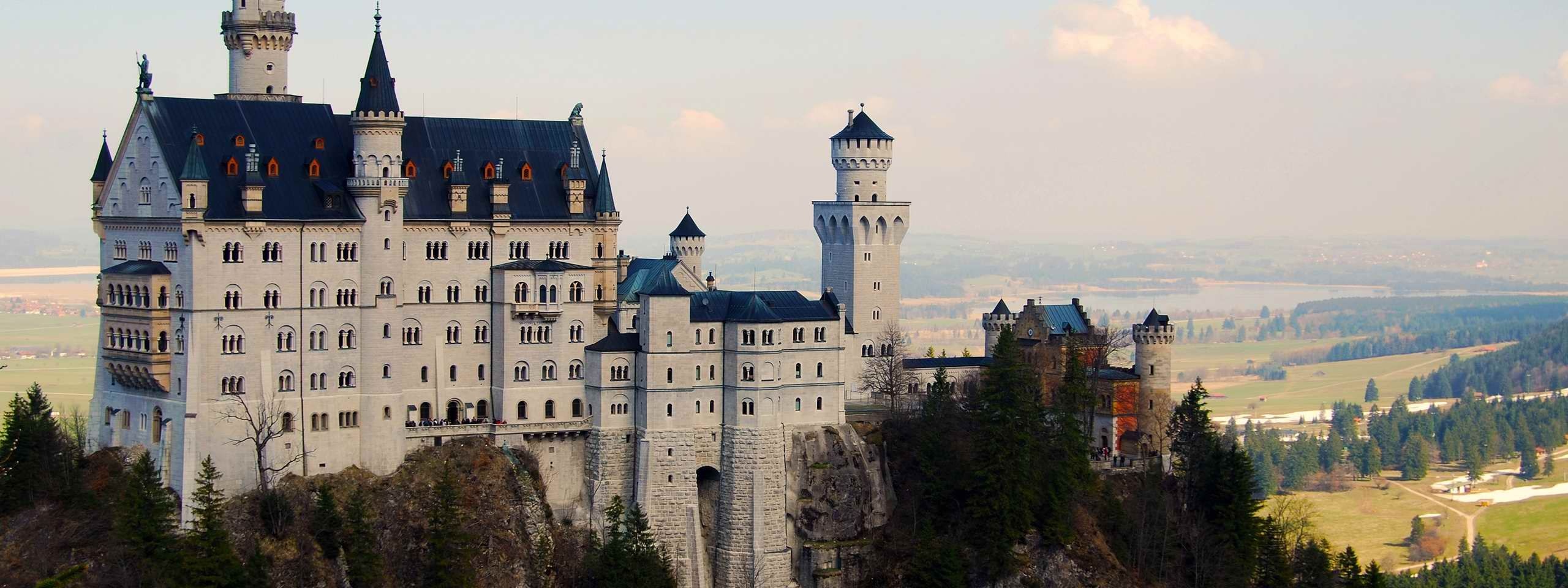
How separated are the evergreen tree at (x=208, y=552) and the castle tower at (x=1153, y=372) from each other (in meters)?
45.8

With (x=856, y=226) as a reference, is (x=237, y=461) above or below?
below

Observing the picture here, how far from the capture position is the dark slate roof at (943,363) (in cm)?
10412

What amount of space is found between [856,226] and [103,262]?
124 ft

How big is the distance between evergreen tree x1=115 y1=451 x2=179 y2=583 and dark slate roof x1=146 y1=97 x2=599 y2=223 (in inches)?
451

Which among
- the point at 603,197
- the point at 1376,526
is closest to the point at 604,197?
the point at 603,197

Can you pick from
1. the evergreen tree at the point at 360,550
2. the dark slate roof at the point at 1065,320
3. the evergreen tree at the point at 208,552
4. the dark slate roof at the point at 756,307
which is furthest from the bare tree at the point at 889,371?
the evergreen tree at the point at 208,552

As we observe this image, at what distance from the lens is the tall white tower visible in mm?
106125

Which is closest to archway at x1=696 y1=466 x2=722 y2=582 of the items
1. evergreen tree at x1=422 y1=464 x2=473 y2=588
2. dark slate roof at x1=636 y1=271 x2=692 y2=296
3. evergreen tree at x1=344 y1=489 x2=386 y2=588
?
dark slate roof at x1=636 y1=271 x2=692 y2=296

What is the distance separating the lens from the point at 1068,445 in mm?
96312

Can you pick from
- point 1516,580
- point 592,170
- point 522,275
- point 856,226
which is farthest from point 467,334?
point 1516,580

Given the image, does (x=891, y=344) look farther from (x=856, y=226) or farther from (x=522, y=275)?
(x=522, y=275)

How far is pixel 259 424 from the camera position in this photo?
278 ft

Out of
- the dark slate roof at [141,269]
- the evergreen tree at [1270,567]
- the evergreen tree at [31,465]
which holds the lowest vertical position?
the evergreen tree at [1270,567]

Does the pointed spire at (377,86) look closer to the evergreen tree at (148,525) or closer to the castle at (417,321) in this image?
the castle at (417,321)
